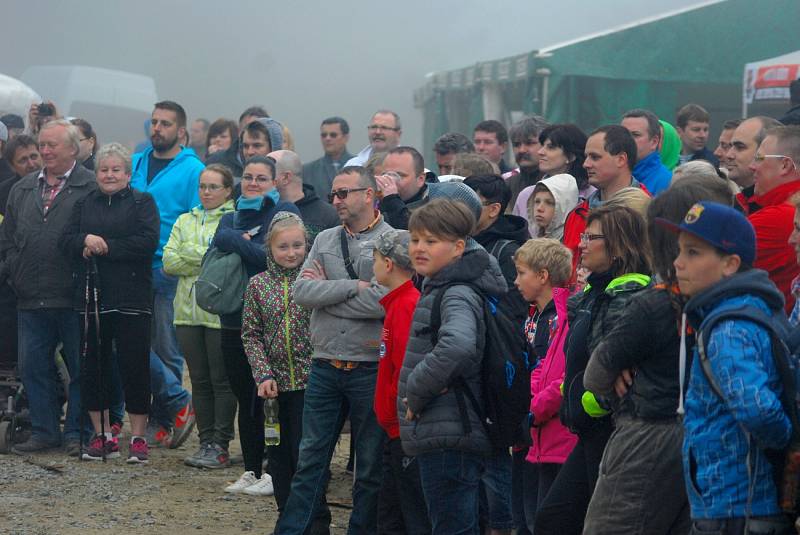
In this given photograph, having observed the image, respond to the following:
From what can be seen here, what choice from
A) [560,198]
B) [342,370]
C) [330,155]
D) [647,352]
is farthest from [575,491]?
[330,155]

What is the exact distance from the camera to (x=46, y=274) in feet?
25.8

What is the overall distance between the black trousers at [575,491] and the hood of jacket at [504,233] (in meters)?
1.66

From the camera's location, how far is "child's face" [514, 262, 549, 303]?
5148 millimetres

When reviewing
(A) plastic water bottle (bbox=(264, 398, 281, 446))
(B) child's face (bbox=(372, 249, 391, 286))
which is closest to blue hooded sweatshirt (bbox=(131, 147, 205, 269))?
(A) plastic water bottle (bbox=(264, 398, 281, 446))

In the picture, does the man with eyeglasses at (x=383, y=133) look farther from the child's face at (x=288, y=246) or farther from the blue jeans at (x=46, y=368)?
the child's face at (x=288, y=246)

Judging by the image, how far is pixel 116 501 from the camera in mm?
6766

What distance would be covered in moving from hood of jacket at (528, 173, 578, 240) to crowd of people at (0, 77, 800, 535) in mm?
18

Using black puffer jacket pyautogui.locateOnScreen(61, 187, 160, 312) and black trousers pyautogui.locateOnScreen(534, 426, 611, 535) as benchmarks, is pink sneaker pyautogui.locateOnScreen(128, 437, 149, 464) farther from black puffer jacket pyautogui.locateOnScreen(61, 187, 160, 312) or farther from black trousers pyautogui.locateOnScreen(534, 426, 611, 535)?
black trousers pyautogui.locateOnScreen(534, 426, 611, 535)

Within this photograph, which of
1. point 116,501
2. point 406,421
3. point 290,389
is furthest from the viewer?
point 116,501

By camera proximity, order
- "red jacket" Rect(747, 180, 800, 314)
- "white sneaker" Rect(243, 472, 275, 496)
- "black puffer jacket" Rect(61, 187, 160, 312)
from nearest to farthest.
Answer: "red jacket" Rect(747, 180, 800, 314) < "white sneaker" Rect(243, 472, 275, 496) < "black puffer jacket" Rect(61, 187, 160, 312)

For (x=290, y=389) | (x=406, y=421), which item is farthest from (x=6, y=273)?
(x=406, y=421)

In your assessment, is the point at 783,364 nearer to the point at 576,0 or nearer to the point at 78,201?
the point at 78,201

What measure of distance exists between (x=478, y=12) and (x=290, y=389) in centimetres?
2514

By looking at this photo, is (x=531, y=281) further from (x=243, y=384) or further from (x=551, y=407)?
(x=243, y=384)
